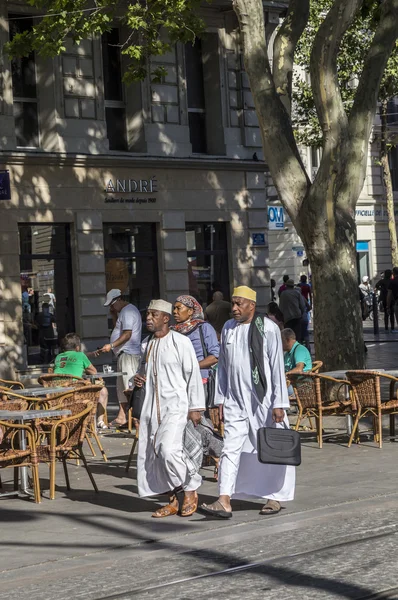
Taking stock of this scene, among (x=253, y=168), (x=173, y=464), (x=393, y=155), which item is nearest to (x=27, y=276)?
(x=253, y=168)

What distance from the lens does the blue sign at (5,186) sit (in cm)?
2217

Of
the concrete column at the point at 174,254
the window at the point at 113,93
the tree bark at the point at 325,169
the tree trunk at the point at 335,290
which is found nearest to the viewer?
the tree bark at the point at 325,169

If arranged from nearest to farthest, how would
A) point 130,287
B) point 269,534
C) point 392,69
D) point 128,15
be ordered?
point 269,534 < point 128,15 < point 130,287 < point 392,69

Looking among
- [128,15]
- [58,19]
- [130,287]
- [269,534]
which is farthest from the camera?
[130,287]

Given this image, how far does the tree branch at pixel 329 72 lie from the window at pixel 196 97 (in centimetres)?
1228

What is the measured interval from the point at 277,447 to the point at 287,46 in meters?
8.00

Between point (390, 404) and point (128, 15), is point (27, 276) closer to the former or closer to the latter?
point (128, 15)

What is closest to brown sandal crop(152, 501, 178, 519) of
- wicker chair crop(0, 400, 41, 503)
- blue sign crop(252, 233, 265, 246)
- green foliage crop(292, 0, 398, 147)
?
wicker chair crop(0, 400, 41, 503)

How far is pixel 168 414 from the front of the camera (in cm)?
968

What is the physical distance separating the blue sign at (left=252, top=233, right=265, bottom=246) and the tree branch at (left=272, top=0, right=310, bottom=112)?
12.1m

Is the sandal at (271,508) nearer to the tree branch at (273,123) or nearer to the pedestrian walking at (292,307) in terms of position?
the tree branch at (273,123)

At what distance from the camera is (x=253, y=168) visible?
92.0 ft

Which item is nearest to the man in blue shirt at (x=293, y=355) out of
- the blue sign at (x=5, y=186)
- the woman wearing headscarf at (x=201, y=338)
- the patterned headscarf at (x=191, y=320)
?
the woman wearing headscarf at (x=201, y=338)

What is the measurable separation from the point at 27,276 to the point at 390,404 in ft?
41.1
